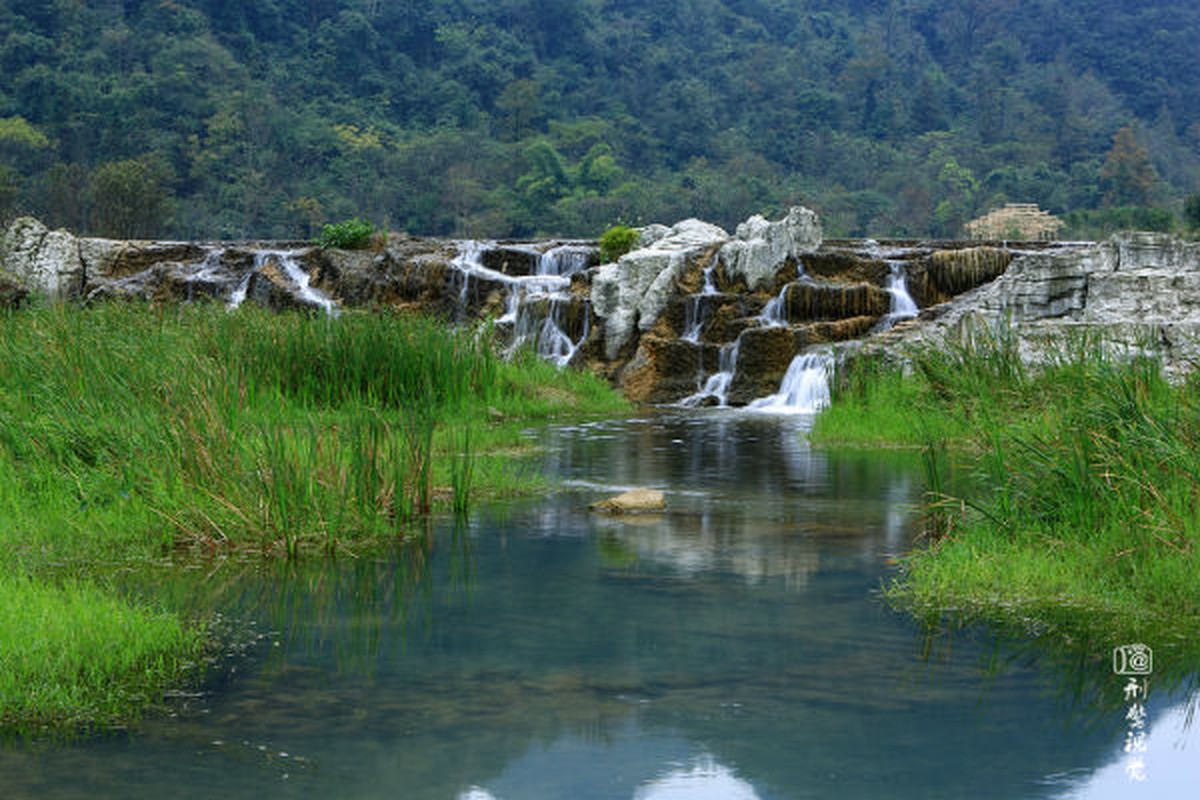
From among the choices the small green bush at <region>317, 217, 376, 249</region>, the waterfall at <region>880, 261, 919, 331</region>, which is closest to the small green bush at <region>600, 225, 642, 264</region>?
the small green bush at <region>317, 217, 376, 249</region>

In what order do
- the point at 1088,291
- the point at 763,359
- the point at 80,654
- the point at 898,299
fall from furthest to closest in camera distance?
the point at 898,299, the point at 763,359, the point at 1088,291, the point at 80,654

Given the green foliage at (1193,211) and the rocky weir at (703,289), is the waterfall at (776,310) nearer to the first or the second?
the rocky weir at (703,289)

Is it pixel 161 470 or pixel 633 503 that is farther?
pixel 633 503

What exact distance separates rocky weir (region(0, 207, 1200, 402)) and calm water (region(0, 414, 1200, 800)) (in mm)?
8972

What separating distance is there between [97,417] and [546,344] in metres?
16.3

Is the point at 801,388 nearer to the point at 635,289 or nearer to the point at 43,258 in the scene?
the point at 635,289

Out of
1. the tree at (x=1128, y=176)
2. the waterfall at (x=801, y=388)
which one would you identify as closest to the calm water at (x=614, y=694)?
the waterfall at (x=801, y=388)

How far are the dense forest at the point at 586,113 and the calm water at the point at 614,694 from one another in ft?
123

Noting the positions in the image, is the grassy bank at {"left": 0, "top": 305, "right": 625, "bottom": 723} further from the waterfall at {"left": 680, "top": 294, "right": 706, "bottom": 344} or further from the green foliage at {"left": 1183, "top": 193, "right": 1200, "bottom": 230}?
the green foliage at {"left": 1183, "top": 193, "right": 1200, "bottom": 230}

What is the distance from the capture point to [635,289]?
24.4 metres

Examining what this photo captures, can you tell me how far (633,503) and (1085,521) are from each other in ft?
12.2

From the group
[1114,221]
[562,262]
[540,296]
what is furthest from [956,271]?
[1114,221]

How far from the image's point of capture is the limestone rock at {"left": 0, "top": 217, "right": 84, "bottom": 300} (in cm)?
3119

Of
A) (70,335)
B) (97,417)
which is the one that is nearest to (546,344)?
(70,335)
